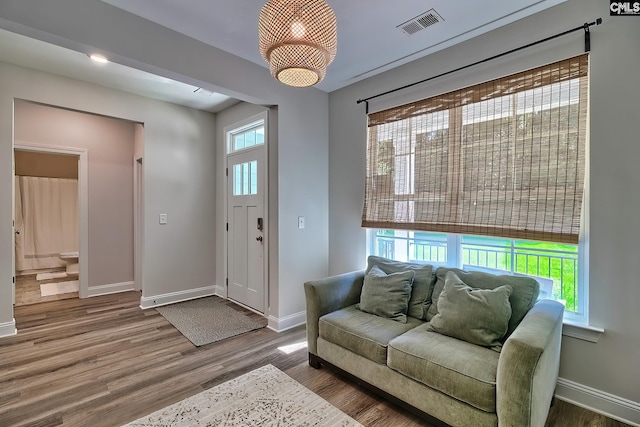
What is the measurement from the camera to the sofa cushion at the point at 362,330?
203 cm

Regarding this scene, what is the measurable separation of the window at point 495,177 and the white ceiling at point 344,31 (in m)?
0.45

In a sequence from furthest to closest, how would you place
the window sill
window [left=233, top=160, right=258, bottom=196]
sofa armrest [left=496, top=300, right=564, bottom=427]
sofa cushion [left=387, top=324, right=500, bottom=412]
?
window [left=233, top=160, right=258, bottom=196], the window sill, sofa cushion [left=387, top=324, right=500, bottom=412], sofa armrest [left=496, top=300, right=564, bottom=427]

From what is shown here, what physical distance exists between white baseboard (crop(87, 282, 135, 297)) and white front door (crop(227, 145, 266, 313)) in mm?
1793

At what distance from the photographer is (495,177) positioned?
2.34 m

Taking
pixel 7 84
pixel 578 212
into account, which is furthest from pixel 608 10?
pixel 7 84

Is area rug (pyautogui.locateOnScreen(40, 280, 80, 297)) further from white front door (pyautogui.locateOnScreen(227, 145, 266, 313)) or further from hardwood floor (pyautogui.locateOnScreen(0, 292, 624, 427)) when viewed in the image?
white front door (pyautogui.locateOnScreen(227, 145, 266, 313))

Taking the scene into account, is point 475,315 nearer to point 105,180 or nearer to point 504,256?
point 504,256

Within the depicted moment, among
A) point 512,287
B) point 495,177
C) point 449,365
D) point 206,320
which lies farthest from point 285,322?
point 495,177

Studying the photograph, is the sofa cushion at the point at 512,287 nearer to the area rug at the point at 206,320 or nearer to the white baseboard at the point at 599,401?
the white baseboard at the point at 599,401

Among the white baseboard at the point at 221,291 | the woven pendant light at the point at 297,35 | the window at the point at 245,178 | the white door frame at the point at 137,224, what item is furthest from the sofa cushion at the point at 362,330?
the white door frame at the point at 137,224

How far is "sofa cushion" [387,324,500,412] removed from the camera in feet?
5.10

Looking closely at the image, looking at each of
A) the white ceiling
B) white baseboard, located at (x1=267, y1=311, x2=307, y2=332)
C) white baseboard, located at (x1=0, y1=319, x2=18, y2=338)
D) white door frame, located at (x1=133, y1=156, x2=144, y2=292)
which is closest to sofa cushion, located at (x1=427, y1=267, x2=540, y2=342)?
white baseboard, located at (x1=267, y1=311, x2=307, y2=332)

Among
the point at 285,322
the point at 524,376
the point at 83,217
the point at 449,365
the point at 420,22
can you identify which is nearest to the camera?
the point at 524,376

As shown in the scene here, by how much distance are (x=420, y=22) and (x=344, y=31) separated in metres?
0.59
